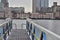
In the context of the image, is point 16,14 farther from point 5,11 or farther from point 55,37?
point 55,37

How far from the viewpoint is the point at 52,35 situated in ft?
7.82

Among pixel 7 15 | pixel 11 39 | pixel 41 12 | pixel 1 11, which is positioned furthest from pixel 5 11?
pixel 11 39

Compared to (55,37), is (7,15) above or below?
below

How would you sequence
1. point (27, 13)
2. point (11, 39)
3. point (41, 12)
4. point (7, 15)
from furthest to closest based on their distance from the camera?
point (41, 12) → point (27, 13) → point (7, 15) → point (11, 39)

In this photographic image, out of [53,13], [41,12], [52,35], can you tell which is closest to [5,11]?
[41,12]

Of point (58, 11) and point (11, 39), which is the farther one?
point (58, 11)

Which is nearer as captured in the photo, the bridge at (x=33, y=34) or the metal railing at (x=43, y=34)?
the metal railing at (x=43, y=34)

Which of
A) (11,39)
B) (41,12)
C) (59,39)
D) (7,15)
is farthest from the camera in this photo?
(41,12)

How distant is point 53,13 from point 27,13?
5726mm

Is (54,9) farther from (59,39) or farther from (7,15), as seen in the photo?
(59,39)

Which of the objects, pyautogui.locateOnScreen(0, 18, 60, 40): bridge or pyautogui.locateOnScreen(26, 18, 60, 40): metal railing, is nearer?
pyautogui.locateOnScreen(26, 18, 60, 40): metal railing

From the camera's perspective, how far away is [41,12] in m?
33.3

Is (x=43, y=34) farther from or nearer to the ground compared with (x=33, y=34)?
farther from the ground

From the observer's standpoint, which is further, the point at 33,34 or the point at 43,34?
the point at 33,34
